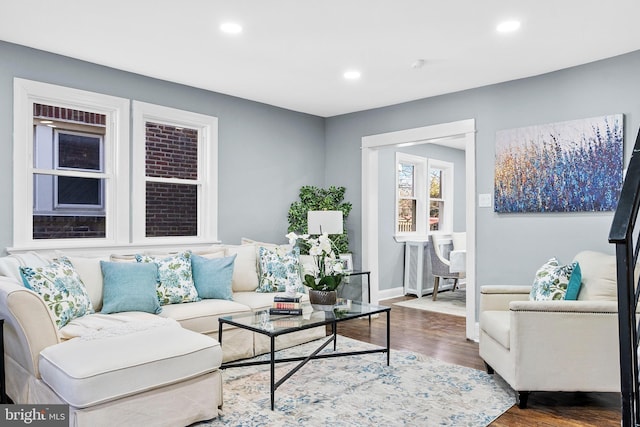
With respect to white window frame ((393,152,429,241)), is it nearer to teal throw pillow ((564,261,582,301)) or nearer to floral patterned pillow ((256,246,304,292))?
floral patterned pillow ((256,246,304,292))

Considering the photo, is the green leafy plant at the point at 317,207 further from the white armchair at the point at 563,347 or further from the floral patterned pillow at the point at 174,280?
the white armchair at the point at 563,347

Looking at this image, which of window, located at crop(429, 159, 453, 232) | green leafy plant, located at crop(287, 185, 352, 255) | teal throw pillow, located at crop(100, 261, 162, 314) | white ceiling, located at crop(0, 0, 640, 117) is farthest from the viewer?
window, located at crop(429, 159, 453, 232)

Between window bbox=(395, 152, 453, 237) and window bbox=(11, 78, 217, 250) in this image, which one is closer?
window bbox=(11, 78, 217, 250)

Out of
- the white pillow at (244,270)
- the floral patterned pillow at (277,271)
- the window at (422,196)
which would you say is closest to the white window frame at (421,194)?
the window at (422,196)

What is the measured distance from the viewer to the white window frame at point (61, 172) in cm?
349

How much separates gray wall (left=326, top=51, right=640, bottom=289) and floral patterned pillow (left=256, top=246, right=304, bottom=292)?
1795 millimetres

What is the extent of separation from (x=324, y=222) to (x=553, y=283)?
2.48m

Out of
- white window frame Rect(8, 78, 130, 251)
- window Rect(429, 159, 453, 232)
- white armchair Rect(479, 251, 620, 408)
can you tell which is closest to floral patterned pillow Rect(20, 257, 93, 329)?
white window frame Rect(8, 78, 130, 251)

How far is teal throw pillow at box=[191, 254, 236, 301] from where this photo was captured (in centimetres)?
383

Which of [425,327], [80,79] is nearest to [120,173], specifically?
[80,79]

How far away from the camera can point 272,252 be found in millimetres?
4441

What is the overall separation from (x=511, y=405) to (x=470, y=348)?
1272mm

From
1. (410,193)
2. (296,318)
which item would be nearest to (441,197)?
(410,193)

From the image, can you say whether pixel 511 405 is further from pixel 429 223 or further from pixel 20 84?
pixel 429 223
